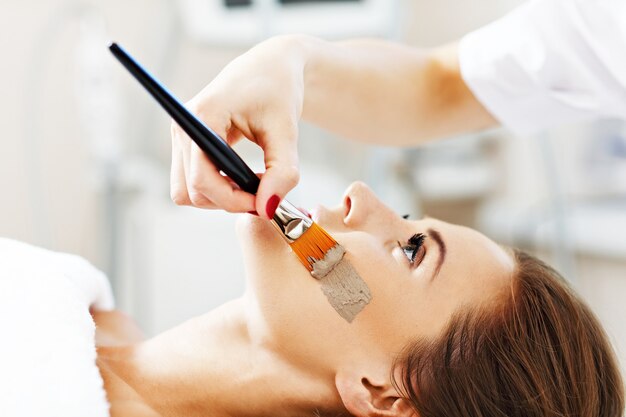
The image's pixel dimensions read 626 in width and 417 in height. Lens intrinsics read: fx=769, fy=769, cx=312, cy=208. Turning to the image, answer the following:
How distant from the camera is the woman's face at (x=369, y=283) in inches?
37.0

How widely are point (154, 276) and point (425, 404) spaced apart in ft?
4.16

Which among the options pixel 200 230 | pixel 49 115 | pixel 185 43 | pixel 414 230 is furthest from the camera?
pixel 185 43

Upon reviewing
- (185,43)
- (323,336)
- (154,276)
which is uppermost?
(185,43)

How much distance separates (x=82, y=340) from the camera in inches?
35.8

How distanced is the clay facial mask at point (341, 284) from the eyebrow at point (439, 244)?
0.42 ft

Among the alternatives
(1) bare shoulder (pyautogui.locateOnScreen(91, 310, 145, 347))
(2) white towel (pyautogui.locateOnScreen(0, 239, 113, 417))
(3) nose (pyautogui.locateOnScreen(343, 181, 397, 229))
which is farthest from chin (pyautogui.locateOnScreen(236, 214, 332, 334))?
(1) bare shoulder (pyautogui.locateOnScreen(91, 310, 145, 347))

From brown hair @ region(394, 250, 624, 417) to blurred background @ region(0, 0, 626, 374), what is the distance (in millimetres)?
811

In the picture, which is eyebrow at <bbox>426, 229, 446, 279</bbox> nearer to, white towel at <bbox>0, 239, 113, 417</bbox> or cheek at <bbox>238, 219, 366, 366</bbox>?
cheek at <bbox>238, 219, 366, 366</bbox>

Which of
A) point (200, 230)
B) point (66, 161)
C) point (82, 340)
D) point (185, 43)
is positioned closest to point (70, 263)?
point (82, 340)

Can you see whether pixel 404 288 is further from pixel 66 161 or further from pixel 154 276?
pixel 66 161

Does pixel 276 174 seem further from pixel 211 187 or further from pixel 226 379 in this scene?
pixel 226 379

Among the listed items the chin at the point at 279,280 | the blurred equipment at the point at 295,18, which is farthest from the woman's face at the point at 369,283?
the blurred equipment at the point at 295,18

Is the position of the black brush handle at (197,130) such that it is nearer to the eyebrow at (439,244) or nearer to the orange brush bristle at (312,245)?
the orange brush bristle at (312,245)

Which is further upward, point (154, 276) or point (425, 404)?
point (154, 276)
